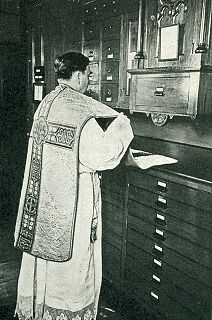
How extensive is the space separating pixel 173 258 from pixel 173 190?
1.40 ft

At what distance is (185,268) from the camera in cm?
238

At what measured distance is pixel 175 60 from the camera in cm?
269

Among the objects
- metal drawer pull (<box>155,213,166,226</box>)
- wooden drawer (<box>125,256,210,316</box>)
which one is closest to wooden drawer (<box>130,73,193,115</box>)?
metal drawer pull (<box>155,213,166,226</box>)

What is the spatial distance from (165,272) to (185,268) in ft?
0.66

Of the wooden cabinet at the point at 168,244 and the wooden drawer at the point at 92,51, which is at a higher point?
the wooden drawer at the point at 92,51

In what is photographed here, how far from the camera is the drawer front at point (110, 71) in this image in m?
3.60

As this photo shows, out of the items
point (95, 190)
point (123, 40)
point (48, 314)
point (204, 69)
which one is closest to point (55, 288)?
point (48, 314)

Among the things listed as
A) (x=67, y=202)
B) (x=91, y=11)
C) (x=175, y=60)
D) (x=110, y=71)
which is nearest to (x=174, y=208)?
(x=67, y=202)

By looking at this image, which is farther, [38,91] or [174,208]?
[38,91]

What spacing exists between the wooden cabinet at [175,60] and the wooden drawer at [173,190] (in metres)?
0.50

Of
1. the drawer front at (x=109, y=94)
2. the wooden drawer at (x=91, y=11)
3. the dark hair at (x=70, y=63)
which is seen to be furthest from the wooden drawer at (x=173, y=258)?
the wooden drawer at (x=91, y=11)

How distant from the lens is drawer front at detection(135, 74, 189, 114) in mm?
2670

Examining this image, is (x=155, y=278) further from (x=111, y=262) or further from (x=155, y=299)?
(x=111, y=262)

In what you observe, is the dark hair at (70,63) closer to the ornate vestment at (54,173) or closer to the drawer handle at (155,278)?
the ornate vestment at (54,173)
